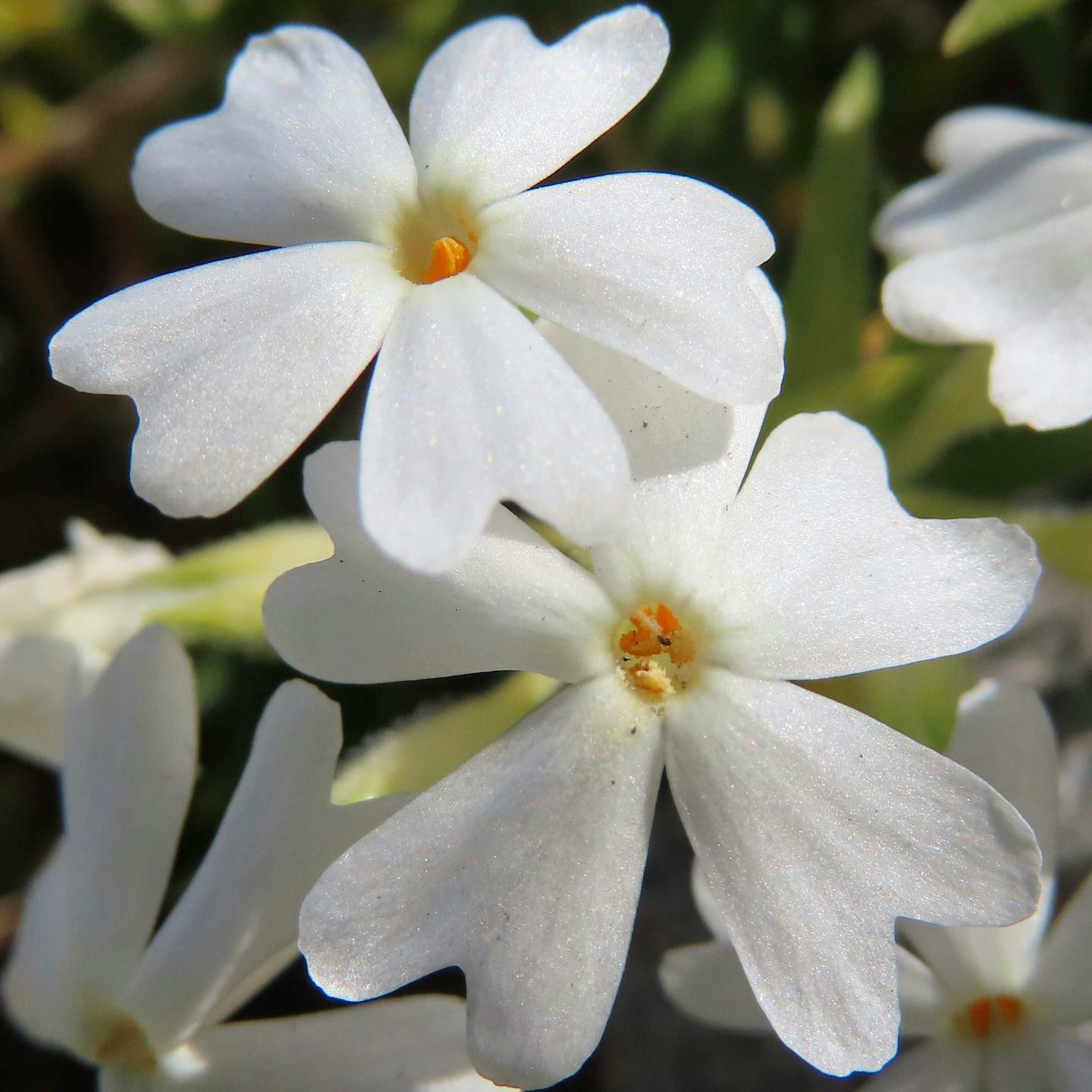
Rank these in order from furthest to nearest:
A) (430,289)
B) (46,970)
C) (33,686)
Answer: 1. (33,686)
2. (46,970)
3. (430,289)

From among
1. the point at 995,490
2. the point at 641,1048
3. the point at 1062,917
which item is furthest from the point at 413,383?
the point at 641,1048

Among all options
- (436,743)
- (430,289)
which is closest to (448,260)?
(430,289)

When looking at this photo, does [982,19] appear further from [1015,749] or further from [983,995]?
[983,995]

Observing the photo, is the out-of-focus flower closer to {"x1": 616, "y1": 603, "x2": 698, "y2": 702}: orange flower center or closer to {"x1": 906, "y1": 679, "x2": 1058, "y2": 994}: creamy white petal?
{"x1": 616, "y1": 603, "x2": 698, "y2": 702}: orange flower center

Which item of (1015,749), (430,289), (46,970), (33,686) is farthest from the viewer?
(33,686)

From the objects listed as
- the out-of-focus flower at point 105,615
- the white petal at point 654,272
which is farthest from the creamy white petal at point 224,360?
the out-of-focus flower at point 105,615

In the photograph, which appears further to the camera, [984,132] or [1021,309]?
[984,132]
